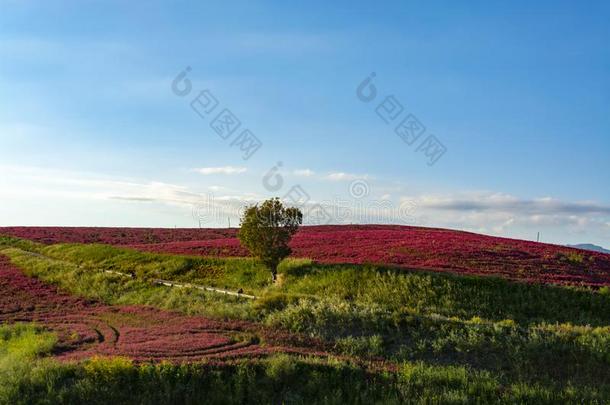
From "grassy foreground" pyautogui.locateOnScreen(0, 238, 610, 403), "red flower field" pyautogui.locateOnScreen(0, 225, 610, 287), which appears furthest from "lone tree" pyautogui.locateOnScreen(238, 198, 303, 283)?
"red flower field" pyautogui.locateOnScreen(0, 225, 610, 287)

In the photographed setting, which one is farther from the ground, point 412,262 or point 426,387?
point 412,262

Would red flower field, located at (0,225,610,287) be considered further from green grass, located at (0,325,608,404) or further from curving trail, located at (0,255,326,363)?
green grass, located at (0,325,608,404)

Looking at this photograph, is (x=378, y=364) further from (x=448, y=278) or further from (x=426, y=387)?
(x=448, y=278)

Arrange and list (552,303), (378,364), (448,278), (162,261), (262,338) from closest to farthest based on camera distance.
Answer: (378,364) < (262,338) < (552,303) < (448,278) < (162,261)

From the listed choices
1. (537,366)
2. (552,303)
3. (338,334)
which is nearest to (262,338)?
(338,334)

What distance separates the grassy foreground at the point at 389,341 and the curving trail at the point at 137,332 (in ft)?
4.83

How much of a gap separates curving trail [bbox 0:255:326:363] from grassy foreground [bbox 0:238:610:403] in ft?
4.83

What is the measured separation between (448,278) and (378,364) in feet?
49.7

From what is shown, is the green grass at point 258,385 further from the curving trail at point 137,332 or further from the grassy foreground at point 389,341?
the curving trail at point 137,332

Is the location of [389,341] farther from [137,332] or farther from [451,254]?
[451,254]

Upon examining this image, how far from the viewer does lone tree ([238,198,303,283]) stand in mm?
34062

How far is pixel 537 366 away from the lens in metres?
17.3

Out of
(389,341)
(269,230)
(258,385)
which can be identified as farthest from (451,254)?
(258,385)

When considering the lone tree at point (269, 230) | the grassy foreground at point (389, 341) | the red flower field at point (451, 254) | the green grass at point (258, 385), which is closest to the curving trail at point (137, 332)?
the green grass at point (258, 385)
